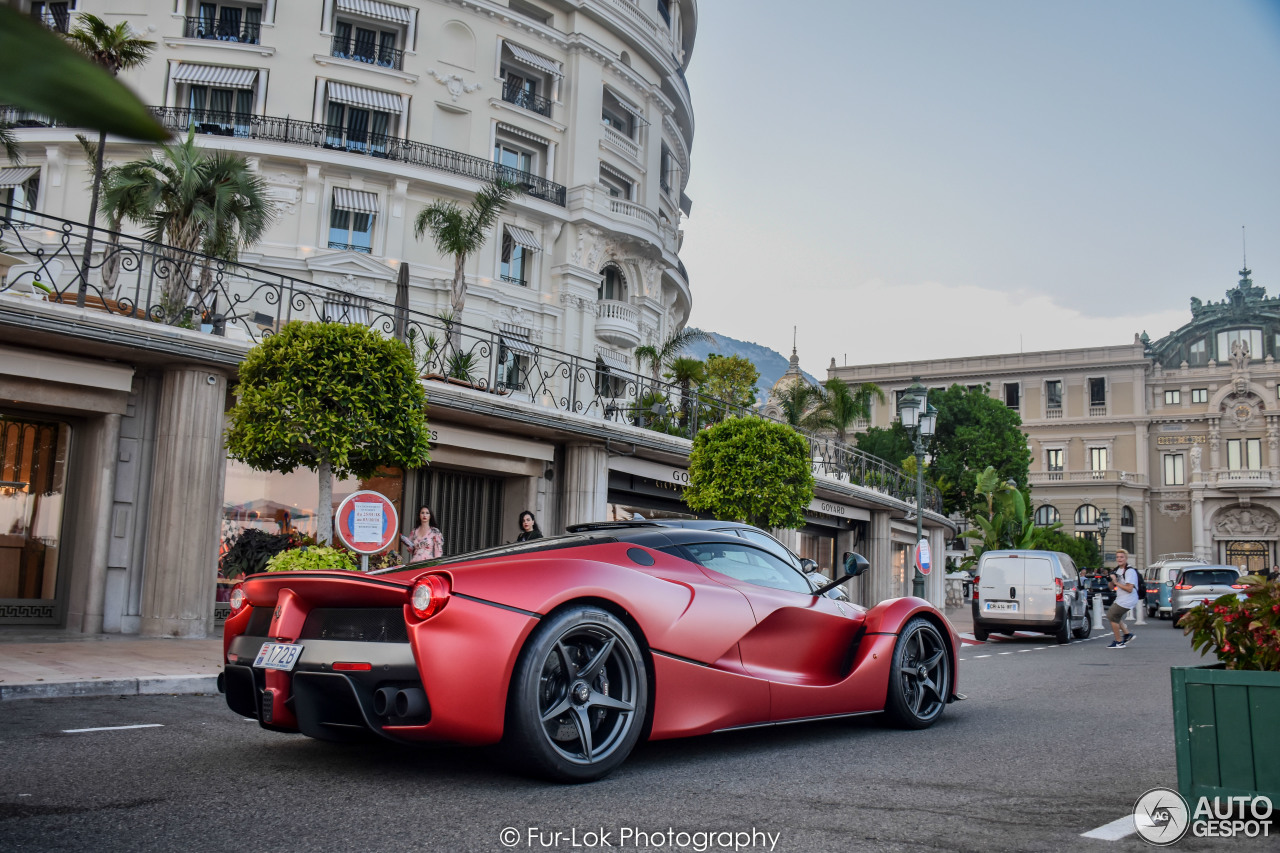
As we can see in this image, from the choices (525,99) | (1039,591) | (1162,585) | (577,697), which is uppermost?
(525,99)

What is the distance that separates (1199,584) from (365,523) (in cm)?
2561

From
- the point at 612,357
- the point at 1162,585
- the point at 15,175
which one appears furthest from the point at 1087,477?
the point at 15,175

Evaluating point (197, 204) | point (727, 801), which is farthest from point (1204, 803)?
point (197, 204)

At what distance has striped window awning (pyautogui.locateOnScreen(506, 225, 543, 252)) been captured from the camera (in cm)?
3116

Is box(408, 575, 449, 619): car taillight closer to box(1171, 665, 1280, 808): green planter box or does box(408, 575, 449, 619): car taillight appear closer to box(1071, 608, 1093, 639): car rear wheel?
box(1171, 665, 1280, 808): green planter box

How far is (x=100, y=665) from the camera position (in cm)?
843

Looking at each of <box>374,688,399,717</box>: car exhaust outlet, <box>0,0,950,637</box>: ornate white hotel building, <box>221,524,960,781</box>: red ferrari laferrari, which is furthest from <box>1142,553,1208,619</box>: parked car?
<box>374,688,399,717</box>: car exhaust outlet

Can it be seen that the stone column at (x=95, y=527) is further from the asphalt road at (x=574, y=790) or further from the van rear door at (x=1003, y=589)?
the van rear door at (x=1003, y=589)

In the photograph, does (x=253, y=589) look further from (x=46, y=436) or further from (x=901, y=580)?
(x=901, y=580)

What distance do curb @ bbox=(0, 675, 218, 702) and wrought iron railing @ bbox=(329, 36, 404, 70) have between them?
2538cm

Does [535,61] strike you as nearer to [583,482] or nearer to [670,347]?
[670,347]

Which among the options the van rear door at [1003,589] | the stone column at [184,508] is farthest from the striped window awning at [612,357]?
the stone column at [184,508]

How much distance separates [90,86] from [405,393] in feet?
30.9

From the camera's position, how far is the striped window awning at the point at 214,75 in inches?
1106
